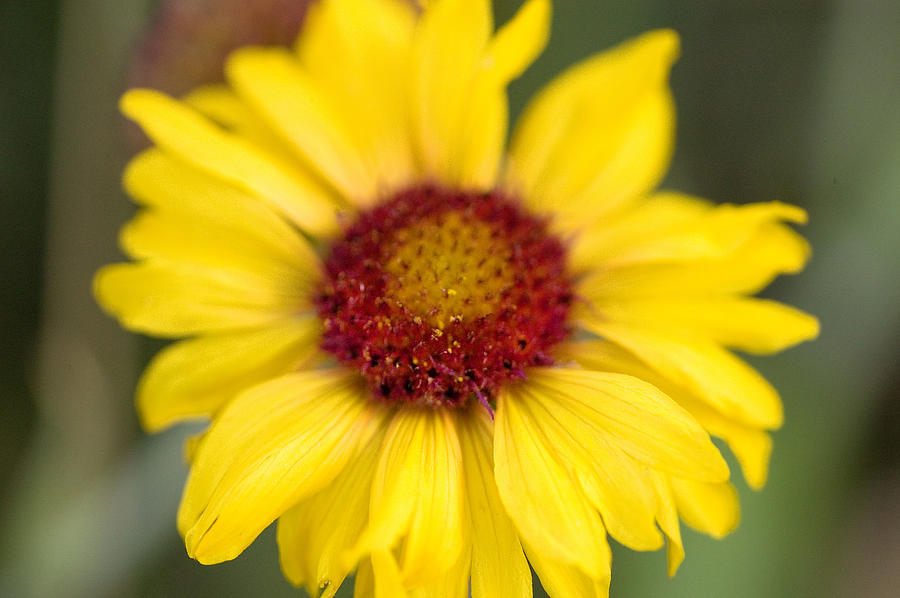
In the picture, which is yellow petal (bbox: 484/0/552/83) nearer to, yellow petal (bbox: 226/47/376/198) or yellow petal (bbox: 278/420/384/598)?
yellow petal (bbox: 226/47/376/198)

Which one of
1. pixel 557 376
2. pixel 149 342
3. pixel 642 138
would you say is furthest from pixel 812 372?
pixel 149 342

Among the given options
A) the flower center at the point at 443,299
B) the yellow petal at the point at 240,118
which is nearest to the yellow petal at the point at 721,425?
the flower center at the point at 443,299

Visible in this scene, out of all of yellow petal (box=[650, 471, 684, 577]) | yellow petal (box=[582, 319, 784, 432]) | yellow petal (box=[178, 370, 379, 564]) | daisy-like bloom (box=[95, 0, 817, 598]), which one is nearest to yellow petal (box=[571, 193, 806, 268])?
daisy-like bloom (box=[95, 0, 817, 598])

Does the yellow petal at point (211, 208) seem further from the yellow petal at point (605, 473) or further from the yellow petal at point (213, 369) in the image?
the yellow petal at point (605, 473)

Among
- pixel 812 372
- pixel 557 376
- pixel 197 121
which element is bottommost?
pixel 812 372

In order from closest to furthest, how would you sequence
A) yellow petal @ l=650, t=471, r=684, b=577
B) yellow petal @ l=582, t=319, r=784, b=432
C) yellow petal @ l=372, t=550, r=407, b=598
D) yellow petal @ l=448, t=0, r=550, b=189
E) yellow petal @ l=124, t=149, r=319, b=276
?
yellow petal @ l=372, t=550, r=407, b=598
yellow petal @ l=650, t=471, r=684, b=577
yellow petal @ l=582, t=319, r=784, b=432
yellow petal @ l=448, t=0, r=550, b=189
yellow petal @ l=124, t=149, r=319, b=276

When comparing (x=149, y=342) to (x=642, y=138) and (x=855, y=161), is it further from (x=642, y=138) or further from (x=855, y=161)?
(x=855, y=161)
